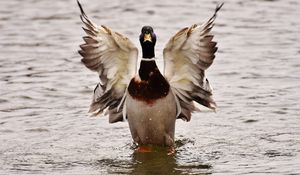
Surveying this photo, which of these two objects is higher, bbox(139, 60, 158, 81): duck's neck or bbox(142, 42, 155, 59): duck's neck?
bbox(142, 42, 155, 59): duck's neck

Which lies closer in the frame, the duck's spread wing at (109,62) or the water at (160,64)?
the water at (160,64)

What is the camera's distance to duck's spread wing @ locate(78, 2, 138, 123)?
383 inches

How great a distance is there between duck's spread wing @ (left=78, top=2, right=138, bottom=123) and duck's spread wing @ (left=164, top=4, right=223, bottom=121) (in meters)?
0.40

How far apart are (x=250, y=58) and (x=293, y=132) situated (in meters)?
3.57

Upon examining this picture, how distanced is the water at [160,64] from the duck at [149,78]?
33 cm

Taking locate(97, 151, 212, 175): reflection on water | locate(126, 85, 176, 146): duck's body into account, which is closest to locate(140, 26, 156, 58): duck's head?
locate(126, 85, 176, 146): duck's body

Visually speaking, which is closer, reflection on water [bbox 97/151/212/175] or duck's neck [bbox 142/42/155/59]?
reflection on water [bbox 97/151/212/175]

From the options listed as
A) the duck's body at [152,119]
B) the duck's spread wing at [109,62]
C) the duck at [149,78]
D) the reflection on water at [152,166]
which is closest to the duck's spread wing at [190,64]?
the duck at [149,78]

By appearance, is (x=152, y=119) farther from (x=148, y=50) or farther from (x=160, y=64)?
(x=160, y=64)

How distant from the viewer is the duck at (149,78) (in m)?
9.59

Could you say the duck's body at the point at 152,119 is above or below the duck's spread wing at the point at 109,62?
below

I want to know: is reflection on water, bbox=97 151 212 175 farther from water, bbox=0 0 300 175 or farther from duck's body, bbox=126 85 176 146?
duck's body, bbox=126 85 176 146

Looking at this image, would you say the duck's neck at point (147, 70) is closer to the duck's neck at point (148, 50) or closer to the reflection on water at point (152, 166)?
the duck's neck at point (148, 50)

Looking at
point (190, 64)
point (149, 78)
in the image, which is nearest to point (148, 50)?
point (149, 78)
